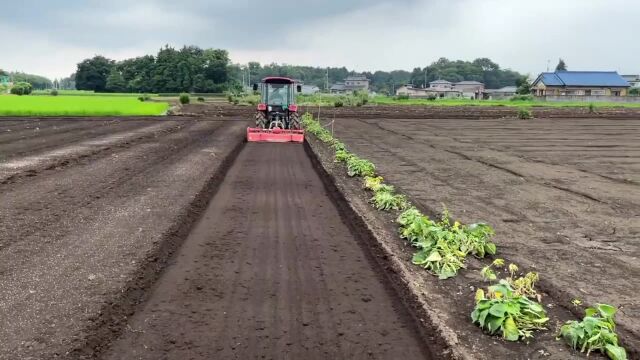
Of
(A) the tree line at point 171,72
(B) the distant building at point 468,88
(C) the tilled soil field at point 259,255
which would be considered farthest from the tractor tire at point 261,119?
(B) the distant building at point 468,88

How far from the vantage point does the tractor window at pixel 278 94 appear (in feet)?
75.2

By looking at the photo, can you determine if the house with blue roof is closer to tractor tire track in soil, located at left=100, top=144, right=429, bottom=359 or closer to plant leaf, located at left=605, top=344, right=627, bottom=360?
tractor tire track in soil, located at left=100, top=144, right=429, bottom=359

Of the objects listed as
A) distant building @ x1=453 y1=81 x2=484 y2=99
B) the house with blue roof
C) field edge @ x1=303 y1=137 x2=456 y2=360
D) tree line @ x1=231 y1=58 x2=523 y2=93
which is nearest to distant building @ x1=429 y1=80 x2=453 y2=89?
distant building @ x1=453 y1=81 x2=484 y2=99

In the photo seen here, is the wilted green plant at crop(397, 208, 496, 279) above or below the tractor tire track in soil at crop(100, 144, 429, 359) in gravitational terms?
above

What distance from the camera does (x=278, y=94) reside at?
23109mm

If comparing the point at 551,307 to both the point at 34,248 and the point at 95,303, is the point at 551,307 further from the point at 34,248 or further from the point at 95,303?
the point at 34,248

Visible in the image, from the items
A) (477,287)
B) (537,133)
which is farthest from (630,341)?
(537,133)

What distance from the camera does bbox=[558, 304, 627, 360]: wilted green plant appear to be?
4.33 meters

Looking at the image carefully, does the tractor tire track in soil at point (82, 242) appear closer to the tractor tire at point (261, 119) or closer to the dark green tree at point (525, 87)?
the tractor tire at point (261, 119)

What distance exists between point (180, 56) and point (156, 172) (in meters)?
87.1

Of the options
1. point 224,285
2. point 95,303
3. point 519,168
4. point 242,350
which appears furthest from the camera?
point 519,168

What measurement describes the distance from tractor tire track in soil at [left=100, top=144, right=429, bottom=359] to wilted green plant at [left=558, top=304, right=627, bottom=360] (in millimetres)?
1273

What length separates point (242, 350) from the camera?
4.30 metres

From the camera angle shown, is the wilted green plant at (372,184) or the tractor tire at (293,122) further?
the tractor tire at (293,122)
